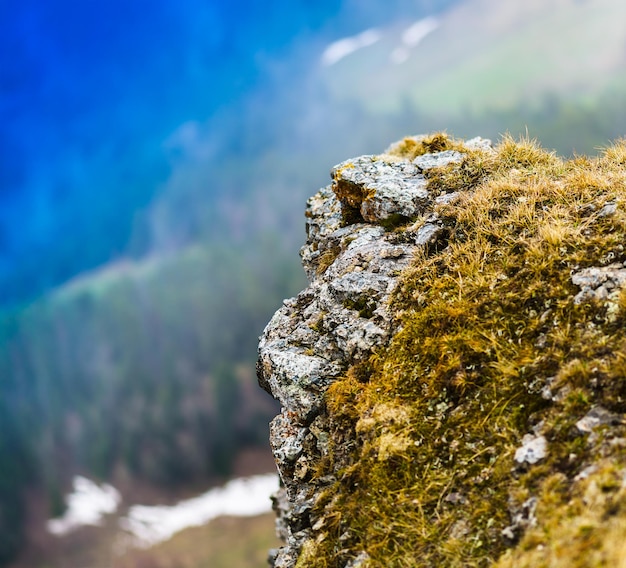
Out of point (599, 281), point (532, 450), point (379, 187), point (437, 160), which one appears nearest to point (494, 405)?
point (532, 450)

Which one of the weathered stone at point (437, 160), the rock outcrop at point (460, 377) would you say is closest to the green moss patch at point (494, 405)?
the rock outcrop at point (460, 377)

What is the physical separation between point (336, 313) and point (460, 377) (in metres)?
2.96

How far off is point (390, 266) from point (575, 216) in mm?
3522

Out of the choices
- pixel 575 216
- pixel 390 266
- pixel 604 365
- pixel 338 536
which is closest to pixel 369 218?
pixel 390 266

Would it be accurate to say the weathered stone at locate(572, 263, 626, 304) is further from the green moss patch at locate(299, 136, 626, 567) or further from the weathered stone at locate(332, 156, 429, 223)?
the weathered stone at locate(332, 156, 429, 223)

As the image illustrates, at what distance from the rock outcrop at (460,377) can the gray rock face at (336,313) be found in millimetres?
38

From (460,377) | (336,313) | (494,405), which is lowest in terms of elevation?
(494,405)

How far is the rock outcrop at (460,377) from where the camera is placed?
219 inches

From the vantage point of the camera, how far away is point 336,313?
895 centimetres

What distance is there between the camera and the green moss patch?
516 cm

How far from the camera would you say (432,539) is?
5832mm

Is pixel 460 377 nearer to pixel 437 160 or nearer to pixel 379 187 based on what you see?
pixel 379 187

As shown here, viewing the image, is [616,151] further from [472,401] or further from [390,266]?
[472,401]

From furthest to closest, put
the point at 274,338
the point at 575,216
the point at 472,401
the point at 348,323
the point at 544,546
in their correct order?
the point at 274,338
the point at 348,323
the point at 575,216
the point at 472,401
the point at 544,546
